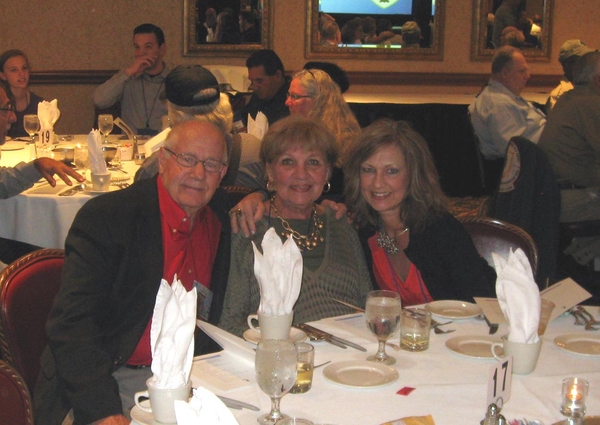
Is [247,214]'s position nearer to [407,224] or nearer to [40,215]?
[407,224]

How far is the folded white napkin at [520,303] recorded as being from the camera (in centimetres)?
177

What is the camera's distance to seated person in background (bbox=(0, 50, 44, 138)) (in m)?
5.85

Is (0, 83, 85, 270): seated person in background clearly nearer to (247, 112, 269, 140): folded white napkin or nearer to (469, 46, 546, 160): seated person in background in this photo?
(247, 112, 269, 140): folded white napkin

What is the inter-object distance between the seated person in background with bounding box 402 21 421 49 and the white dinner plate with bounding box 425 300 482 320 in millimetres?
6510

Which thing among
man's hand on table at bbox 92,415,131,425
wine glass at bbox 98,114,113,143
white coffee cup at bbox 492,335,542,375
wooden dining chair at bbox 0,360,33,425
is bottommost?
man's hand on table at bbox 92,415,131,425

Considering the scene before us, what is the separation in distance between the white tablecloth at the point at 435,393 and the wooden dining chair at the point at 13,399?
44 cm

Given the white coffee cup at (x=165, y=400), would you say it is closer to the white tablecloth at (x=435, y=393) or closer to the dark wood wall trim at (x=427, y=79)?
the white tablecloth at (x=435, y=393)

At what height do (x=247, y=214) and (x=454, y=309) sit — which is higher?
(x=247, y=214)

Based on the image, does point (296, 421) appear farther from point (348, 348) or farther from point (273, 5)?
point (273, 5)

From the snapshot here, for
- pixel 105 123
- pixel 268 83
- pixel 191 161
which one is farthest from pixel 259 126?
pixel 191 161

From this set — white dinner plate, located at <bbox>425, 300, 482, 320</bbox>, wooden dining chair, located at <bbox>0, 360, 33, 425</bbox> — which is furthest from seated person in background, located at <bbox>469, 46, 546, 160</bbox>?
wooden dining chair, located at <bbox>0, 360, 33, 425</bbox>

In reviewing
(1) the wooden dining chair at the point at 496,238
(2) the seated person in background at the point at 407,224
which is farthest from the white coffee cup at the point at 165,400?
(1) the wooden dining chair at the point at 496,238

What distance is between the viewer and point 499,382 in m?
1.47

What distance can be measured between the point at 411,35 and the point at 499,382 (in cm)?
733
